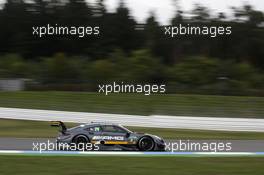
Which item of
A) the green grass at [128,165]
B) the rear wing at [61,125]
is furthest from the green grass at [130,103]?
the green grass at [128,165]

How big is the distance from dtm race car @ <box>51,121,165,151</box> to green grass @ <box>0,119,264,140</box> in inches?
9.8

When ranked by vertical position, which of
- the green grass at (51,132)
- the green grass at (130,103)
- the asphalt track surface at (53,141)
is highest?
the green grass at (130,103)

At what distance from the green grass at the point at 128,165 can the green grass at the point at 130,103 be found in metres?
1.26

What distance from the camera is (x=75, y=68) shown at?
30.9 ft

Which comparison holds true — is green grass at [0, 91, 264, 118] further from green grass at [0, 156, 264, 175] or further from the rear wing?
green grass at [0, 156, 264, 175]

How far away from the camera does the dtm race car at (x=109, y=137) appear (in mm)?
9297

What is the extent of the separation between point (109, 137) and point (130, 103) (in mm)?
906

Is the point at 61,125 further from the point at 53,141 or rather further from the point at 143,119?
the point at 143,119

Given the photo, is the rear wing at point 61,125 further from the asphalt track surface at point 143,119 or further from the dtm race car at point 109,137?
the asphalt track surface at point 143,119

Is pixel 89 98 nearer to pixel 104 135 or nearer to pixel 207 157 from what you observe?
pixel 104 135

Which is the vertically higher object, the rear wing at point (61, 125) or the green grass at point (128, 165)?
the rear wing at point (61, 125)

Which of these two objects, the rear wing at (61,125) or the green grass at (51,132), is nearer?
the rear wing at (61,125)

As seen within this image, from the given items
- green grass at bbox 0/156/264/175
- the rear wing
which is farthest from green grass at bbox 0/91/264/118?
green grass at bbox 0/156/264/175

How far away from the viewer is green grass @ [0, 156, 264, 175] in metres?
7.75
